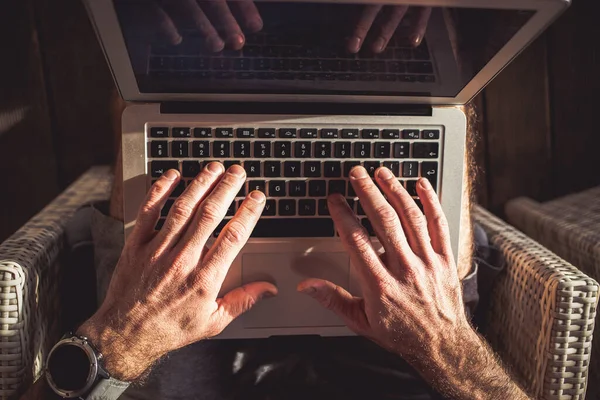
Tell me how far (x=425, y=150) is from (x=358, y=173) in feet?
0.41

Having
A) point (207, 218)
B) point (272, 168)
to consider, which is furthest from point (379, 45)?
point (207, 218)

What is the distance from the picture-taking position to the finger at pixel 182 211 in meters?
0.76

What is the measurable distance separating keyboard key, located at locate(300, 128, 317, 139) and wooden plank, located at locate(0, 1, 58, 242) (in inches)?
27.2

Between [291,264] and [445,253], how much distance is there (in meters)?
0.24

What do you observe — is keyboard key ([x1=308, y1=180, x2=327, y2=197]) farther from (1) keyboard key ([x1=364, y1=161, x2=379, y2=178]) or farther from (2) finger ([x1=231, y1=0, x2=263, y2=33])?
(2) finger ([x1=231, y1=0, x2=263, y2=33])

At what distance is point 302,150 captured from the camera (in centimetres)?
82

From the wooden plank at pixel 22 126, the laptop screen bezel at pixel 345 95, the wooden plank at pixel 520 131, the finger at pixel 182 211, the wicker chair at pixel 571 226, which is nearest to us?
the laptop screen bezel at pixel 345 95

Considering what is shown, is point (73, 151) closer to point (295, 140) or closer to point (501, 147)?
point (295, 140)

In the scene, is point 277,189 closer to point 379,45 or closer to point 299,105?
point 299,105

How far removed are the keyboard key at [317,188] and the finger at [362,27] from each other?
20cm

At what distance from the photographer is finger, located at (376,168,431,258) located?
79 centimetres

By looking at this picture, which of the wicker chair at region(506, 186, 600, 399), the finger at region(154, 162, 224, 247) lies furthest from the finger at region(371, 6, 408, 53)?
the wicker chair at region(506, 186, 600, 399)

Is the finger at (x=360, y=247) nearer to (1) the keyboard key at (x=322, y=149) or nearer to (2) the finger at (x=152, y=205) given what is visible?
(1) the keyboard key at (x=322, y=149)

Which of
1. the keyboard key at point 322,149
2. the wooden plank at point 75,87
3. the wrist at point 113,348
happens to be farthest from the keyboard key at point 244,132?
the wooden plank at point 75,87
